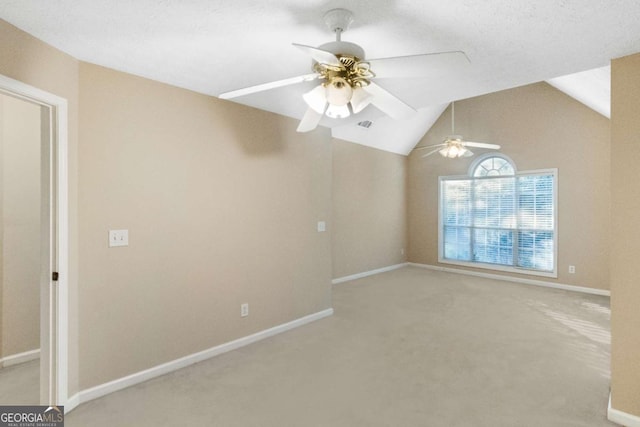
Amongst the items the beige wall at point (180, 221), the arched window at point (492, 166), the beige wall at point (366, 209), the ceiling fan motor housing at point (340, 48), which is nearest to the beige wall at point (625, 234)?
the ceiling fan motor housing at point (340, 48)

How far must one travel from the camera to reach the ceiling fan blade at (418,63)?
1.38 m

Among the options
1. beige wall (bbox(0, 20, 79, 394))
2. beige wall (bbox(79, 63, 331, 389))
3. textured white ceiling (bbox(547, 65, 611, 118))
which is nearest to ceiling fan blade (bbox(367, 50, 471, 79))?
beige wall (bbox(79, 63, 331, 389))

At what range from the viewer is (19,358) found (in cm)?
270

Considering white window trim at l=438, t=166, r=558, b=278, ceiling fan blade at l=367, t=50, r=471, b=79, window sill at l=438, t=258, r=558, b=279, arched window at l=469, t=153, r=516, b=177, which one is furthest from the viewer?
arched window at l=469, t=153, r=516, b=177

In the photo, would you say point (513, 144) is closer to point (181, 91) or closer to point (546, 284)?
point (546, 284)

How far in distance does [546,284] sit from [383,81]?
492cm

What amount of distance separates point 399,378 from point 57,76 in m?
3.18

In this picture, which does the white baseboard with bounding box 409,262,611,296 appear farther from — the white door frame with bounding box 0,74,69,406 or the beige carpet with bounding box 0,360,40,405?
the beige carpet with bounding box 0,360,40,405

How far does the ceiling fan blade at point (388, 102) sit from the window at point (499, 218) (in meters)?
4.65

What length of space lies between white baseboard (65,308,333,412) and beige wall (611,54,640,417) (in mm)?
2683

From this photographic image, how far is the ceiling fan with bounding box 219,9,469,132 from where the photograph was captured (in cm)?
144

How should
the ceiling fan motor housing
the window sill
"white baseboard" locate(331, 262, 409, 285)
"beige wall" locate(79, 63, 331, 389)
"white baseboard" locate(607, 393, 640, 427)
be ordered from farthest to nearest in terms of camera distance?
1. "white baseboard" locate(331, 262, 409, 285)
2. the window sill
3. "beige wall" locate(79, 63, 331, 389)
4. "white baseboard" locate(607, 393, 640, 427)
5. the ceiling fan motor housing

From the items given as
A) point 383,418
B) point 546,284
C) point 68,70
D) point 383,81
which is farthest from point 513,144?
point 68,70

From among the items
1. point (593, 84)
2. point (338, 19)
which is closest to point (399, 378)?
point (338, 19)
